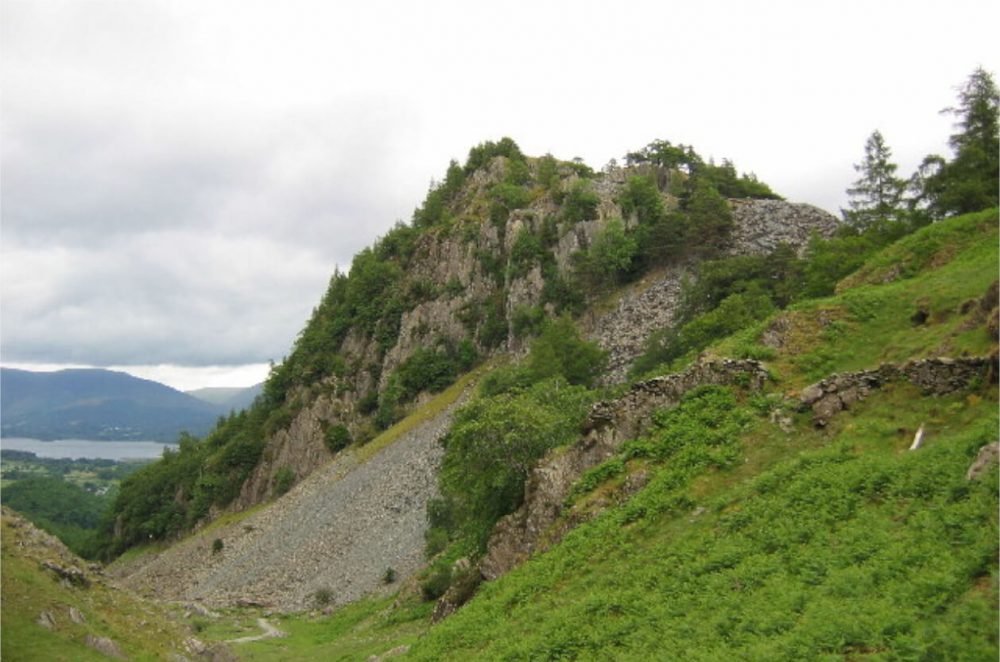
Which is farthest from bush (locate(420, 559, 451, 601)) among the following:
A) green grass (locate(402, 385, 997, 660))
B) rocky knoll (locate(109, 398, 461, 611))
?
green grass (locate(402, 385, 997, 660))

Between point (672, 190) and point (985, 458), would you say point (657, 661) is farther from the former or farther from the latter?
point (672, 190)

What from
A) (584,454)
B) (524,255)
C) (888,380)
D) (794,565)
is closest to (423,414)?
(524,255)

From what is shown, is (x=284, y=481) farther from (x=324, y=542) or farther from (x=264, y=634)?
Result: (x=264, y=634)

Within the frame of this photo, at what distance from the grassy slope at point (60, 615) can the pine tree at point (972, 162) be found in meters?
51.0

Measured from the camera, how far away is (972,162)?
45.2 metres

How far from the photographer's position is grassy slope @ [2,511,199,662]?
1006 inches

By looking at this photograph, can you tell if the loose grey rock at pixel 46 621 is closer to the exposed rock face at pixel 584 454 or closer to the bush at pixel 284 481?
the exposed rock face at pixel 584 454

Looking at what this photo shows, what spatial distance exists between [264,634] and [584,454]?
2937cm

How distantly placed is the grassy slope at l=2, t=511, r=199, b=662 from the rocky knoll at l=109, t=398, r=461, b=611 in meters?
20.4

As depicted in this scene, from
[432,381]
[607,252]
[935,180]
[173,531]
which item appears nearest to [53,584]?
[935,180]

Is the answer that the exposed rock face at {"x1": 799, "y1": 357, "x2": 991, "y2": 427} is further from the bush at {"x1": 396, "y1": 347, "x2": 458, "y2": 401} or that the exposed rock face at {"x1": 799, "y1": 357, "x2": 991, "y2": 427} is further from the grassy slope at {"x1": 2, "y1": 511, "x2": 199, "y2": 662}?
the bush at {"x1": 396, "y1": 347, "x2": 458, "y2": 401}

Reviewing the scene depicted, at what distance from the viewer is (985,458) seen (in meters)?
13.9

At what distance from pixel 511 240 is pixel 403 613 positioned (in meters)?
66.4

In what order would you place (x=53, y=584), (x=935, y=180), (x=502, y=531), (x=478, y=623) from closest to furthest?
(x=478, y=623) < (x=502, y=531) < (x=53, y=584) < (x=935, y=180)
